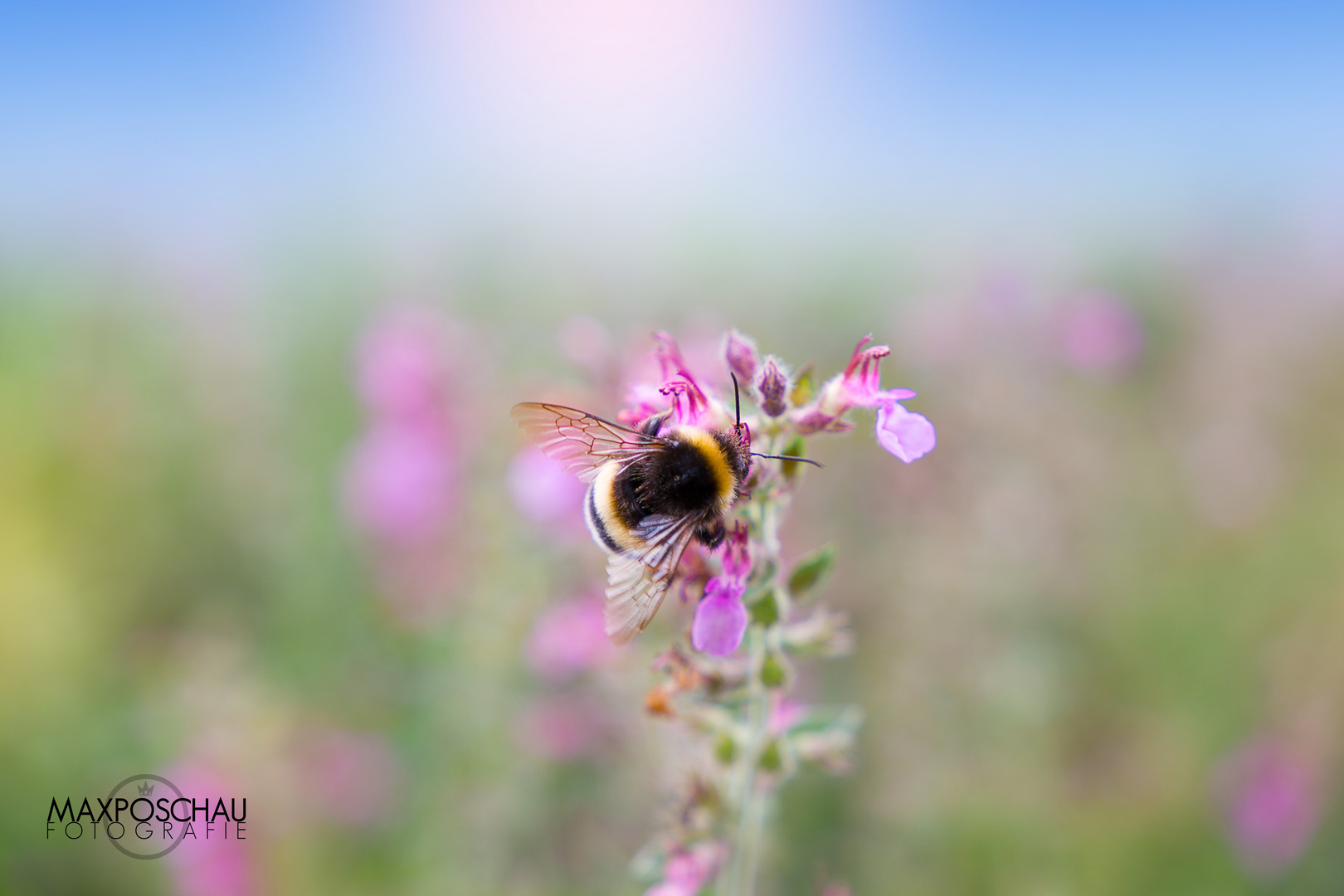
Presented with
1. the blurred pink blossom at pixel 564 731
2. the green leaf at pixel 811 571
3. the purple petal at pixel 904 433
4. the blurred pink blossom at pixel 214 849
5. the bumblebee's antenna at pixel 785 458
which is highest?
the purple petal at pixel 904 433

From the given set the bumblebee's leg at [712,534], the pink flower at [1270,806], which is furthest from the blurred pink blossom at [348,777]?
the pink flower at [1270,806]

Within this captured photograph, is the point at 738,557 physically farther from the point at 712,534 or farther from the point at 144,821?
the point at 144,821

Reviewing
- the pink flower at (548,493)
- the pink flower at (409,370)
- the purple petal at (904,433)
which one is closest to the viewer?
the purple petal at (904,433)

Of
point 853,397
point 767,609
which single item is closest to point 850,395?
point 853,397

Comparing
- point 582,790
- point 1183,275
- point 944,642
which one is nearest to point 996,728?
point 944,642

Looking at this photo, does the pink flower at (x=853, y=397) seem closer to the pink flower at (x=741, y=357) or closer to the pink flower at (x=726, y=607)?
the pink flower at (x=741, y=357)

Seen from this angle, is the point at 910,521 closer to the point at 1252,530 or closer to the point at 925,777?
the point at 925,777
